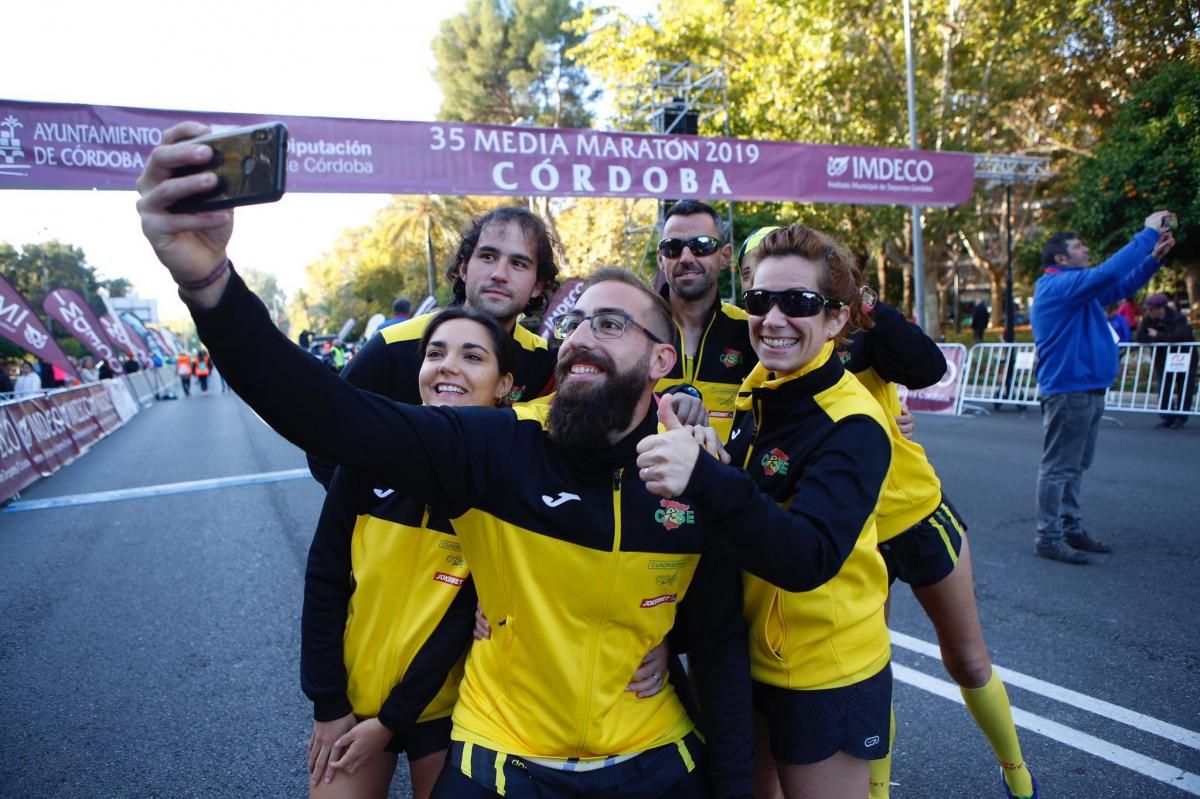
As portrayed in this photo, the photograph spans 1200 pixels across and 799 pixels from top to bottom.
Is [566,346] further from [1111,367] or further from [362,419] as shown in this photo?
[1111,367]

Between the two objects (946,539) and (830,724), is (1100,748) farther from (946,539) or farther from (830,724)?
(830,724)

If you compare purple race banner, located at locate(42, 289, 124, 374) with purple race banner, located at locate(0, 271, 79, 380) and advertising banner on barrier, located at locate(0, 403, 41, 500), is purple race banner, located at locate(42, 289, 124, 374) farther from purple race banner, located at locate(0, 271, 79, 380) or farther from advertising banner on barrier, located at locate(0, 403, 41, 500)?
advertising banner on barrier, located at locate(0, 403, 41, 500)

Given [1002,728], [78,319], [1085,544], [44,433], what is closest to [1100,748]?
[1002,728]

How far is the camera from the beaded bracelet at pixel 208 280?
4.16 feet

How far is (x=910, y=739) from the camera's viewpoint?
11.0ft

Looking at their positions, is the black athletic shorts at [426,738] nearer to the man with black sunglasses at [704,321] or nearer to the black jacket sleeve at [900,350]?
the man with black sunglasses at [704,321]

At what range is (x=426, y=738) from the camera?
2.16 metres

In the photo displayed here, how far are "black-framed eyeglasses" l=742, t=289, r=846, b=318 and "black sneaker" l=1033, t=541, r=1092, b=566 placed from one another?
4.33 m

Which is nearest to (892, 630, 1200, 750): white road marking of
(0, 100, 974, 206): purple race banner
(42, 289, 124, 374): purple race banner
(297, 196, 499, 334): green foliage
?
(0, 100, 974, 206): purple race banner

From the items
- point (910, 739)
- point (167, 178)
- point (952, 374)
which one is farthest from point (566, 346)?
point (952, 374)

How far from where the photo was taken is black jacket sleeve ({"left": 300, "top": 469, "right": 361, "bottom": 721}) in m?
2.09

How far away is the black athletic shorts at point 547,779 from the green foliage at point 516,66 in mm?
43411

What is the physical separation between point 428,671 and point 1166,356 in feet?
39.2

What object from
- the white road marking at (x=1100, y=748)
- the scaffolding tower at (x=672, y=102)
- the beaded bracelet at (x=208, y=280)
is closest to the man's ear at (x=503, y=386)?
the beaded bracelet at (x=208, y=280)
